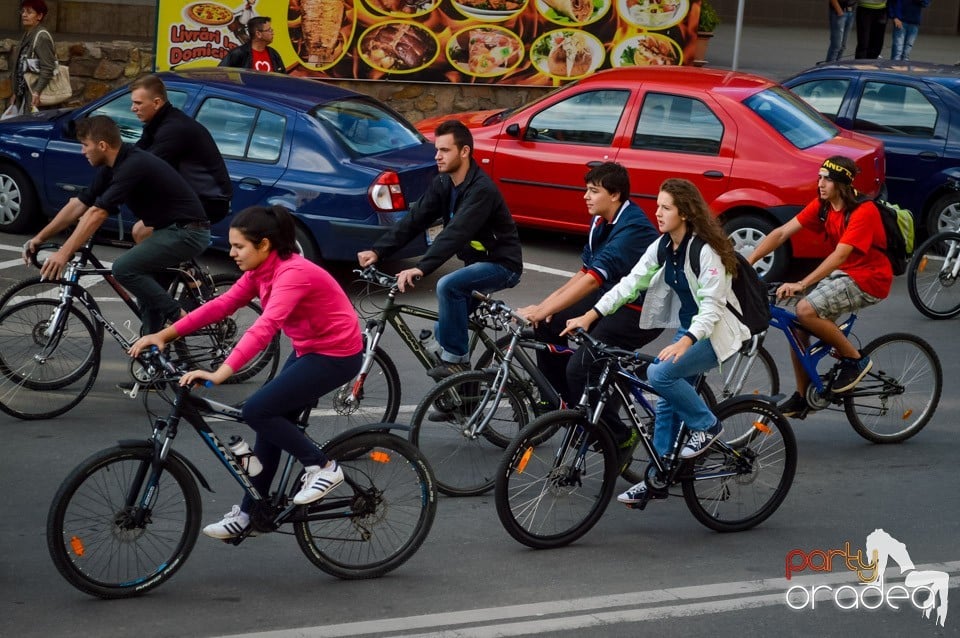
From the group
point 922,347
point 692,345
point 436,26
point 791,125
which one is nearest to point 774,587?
point 692,345

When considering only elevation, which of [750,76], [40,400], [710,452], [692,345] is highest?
[750,76]

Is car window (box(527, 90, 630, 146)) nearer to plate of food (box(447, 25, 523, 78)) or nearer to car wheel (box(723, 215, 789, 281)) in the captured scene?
car wheel (box(723, 215, 789, 281))

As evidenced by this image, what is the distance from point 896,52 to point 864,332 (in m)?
11.0

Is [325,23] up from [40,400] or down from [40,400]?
up

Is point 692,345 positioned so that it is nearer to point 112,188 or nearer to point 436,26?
point 112,188

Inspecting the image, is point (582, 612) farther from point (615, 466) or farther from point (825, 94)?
point (825, 94)

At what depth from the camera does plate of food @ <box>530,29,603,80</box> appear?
16.7 m

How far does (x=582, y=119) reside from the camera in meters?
12.2

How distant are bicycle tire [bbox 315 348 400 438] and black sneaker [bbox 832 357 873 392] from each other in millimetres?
2502

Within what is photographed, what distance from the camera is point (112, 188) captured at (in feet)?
25.2

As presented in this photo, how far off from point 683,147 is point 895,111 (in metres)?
2.78

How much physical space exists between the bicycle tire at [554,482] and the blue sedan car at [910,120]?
7.86 m

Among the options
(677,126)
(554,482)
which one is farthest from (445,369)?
(677,126)

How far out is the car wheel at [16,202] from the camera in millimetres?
11914
